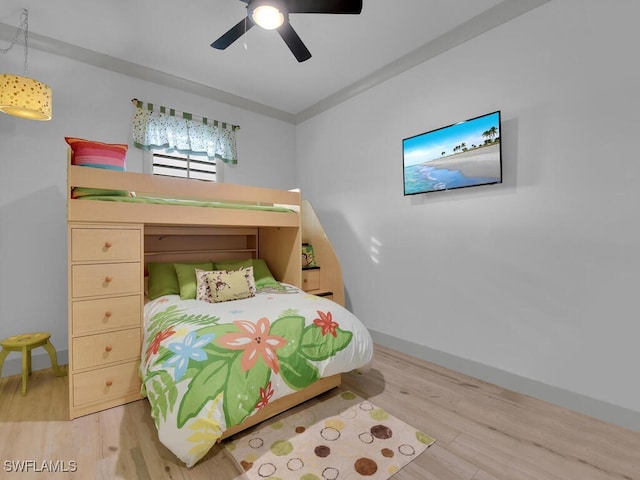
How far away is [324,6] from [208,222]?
5.44 ft

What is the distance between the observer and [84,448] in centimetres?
161

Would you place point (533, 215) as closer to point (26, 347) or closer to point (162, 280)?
point (162, 280)

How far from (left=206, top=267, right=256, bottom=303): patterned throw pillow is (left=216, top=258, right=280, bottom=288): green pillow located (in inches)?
11.5

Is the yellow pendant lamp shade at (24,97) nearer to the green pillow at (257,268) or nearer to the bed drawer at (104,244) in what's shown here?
the bed drawer at (104,244)

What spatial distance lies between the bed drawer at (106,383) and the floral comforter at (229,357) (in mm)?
322

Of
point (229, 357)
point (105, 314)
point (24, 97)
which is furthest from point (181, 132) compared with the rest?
point (229, 357)

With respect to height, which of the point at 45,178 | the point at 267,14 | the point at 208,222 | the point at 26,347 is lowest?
the point at 26,347

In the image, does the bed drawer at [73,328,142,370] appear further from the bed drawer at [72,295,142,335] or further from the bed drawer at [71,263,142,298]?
the bed drawer at [71,263,142,298]

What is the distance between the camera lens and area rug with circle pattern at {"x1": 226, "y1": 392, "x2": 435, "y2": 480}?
1.46 m

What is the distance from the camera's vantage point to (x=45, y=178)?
2600 mm

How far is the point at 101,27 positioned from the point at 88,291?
2.09 m

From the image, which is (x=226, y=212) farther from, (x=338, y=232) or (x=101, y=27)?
(x=101, y=27)

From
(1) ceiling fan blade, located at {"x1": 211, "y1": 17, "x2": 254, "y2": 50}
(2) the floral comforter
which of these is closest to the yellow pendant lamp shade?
(1) ceiling fan blade, located at {"x1": 211, "y1": 17, "x2": 254, "y2": 50}

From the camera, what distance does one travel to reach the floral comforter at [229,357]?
4.56 ft
